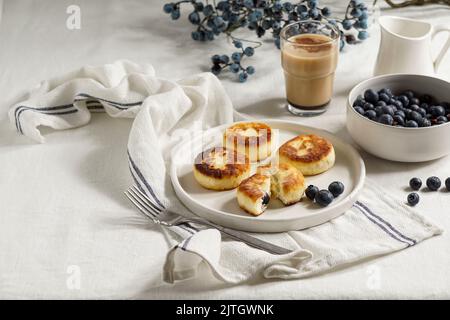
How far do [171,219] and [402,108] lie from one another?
0.57 metres

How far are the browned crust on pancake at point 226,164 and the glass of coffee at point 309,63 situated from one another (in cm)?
31

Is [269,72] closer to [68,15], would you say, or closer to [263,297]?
[68,15]

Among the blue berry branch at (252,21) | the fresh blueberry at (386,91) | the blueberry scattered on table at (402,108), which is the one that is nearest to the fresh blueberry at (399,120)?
the blueberry scattered on table at (402,108)

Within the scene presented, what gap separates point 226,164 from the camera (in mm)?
1458

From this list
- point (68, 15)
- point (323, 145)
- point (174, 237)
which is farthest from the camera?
point (68, 15)

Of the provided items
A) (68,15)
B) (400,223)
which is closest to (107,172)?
(400,223)

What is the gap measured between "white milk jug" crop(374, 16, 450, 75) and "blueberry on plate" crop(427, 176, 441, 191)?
40 cm

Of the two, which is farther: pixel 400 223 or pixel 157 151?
pixel 157 151

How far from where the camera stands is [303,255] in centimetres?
124

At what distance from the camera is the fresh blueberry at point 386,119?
4.98 feet

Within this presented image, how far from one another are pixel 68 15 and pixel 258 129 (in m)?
1.03

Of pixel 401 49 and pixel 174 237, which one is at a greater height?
pixel 401 49

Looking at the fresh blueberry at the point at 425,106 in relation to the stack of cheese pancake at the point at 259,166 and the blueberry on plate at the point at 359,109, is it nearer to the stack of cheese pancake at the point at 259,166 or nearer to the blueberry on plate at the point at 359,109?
the blueberry on plate at the point at 359,109

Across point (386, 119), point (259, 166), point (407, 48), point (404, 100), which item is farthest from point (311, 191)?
point (407, 48)
